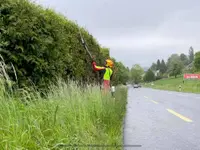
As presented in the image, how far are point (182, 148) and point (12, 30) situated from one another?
13.0ft

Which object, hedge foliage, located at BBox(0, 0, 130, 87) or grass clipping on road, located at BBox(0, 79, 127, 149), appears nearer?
grass clipping on road, located at BBox(0, 79, 127, 149)

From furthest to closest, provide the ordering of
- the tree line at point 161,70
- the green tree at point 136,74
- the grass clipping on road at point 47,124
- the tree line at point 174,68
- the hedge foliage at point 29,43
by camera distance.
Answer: the green tree at point 136,74 → the tree line at point 161,70 → the tree line at point 174,68 → the hedge foliage at point 29,43 → the grass clipping on road at point 47,124

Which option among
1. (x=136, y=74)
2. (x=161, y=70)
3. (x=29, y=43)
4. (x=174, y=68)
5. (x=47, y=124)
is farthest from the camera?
(x=161, y=70)

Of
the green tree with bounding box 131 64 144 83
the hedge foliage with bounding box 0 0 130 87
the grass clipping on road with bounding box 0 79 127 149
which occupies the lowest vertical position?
the grass clipping on road with bounding box 0 79 127 149

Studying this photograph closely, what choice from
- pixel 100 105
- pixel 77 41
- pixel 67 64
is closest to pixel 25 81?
pixel 100 105

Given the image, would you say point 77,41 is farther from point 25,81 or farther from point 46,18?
point 25,81

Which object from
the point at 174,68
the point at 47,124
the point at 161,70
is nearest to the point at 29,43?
the point at 47,124

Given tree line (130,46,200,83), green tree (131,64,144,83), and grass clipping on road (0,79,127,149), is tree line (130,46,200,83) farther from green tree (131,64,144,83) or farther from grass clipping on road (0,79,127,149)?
grass clipping on road (0,79,127,149)

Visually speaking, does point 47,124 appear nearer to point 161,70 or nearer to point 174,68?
point 174,68

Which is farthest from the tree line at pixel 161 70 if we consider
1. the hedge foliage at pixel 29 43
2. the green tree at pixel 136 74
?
the hedge foliage at pixel 29 43

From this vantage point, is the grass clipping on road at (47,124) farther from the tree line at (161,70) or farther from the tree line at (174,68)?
the tree line at (161,70)

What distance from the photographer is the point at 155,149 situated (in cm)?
555

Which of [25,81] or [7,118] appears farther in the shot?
[25,81]

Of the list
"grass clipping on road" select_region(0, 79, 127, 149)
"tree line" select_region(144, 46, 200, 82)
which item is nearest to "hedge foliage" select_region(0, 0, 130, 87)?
"grass clipping on road" select_region(0, 79, 127, 149)
